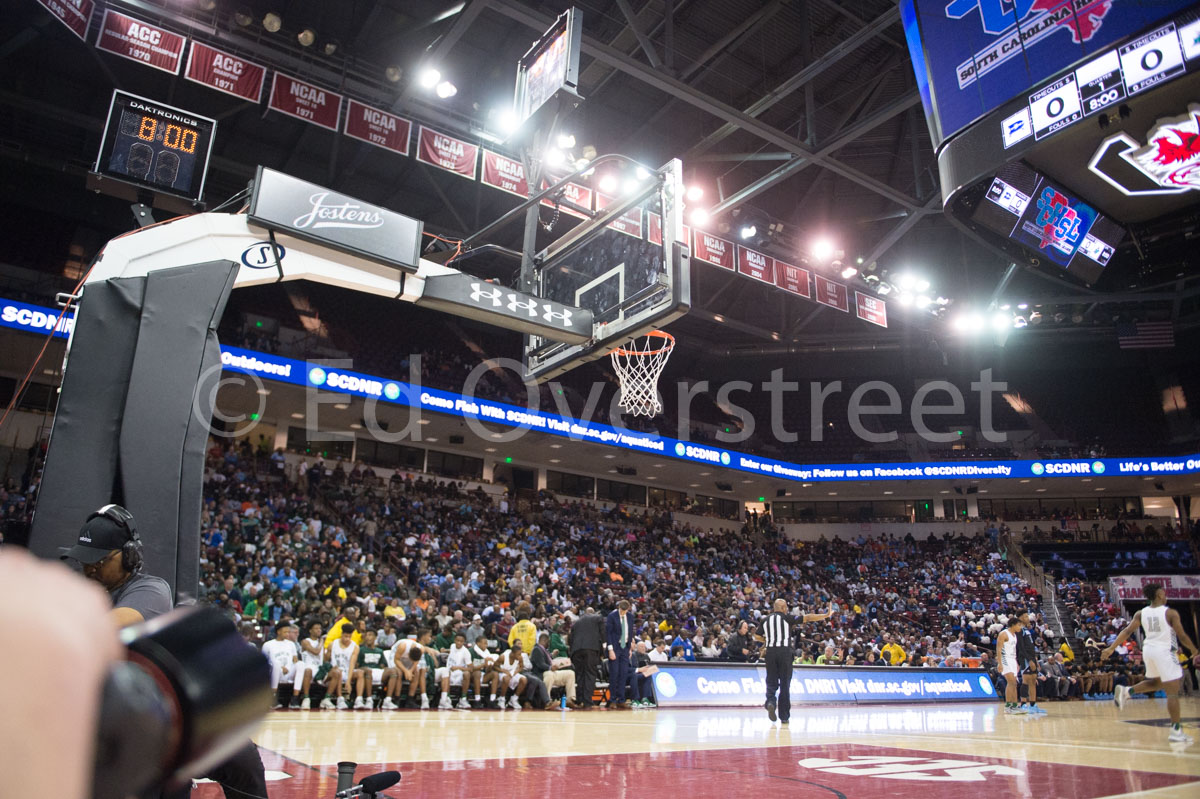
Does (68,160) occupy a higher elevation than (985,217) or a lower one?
higher

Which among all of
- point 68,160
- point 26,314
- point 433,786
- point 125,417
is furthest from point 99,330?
point 68,160

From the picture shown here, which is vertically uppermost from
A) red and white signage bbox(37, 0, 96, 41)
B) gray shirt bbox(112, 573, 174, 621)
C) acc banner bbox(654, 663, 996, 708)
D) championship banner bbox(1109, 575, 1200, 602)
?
red and white signage bbox(37, 0, 96, 41)

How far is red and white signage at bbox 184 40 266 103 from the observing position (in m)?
11.7

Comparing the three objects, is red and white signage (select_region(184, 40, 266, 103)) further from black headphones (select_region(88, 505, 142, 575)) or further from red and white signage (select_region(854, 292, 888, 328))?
red and white signage (select_region(854, 292, 888, 328))

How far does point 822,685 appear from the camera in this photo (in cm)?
1437

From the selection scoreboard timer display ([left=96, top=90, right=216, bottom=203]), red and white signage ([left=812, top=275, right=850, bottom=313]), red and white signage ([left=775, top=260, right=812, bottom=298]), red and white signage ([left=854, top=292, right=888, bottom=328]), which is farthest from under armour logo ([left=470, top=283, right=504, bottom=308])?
red and white signage ([left=854, top=292, right=888, bottom=328])

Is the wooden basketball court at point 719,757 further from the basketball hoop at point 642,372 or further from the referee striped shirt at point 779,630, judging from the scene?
the basketball hoop at point 642,372

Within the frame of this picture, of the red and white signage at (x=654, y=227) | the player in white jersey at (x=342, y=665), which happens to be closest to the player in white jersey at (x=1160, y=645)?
the red and white signage at (x=654, y=227)

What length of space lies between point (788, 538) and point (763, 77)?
22957 millimetres

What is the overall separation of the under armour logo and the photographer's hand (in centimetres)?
628

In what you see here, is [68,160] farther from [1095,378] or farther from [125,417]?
[1095,378]

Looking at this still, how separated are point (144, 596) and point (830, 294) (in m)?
18.3

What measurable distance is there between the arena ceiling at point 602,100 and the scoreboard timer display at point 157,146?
618 centimetres

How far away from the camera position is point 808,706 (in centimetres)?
1354
